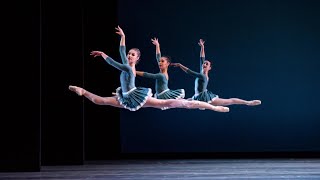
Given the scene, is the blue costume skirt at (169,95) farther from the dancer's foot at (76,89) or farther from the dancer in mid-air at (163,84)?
the dancer's foot at (76,89)

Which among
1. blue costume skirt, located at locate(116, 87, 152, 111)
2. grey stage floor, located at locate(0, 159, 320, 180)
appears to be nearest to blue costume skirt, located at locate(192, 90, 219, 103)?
grey stage floor, located at locate(0, 159, 320, 180)

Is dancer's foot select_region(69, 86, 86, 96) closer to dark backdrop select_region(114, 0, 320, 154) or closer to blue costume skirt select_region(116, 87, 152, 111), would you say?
blue costume skirt select_region(116, 87, 152, 111)

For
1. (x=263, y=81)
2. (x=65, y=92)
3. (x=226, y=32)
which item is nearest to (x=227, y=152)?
(x=263, y=81)

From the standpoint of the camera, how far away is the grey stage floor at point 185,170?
6.02 meters

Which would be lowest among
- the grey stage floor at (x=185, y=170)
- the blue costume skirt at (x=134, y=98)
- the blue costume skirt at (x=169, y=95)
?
the grey stage floor at (x=185, y=170)

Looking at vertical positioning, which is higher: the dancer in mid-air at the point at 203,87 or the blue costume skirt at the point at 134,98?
the dancer in mid-air at the point at 203,87

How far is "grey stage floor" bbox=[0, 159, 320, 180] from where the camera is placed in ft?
19.8

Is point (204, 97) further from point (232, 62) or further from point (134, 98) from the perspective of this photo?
point (232, 62)

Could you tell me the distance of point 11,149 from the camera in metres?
6.89

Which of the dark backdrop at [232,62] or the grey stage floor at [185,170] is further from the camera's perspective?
the dark backdrop at [232,62]

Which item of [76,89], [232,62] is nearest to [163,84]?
[76,89]

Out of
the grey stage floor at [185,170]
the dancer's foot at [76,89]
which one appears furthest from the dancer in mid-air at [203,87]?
the dancer's foot at [76,89]

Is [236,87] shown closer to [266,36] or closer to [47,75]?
[266,36]

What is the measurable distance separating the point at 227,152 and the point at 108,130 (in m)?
2.06
